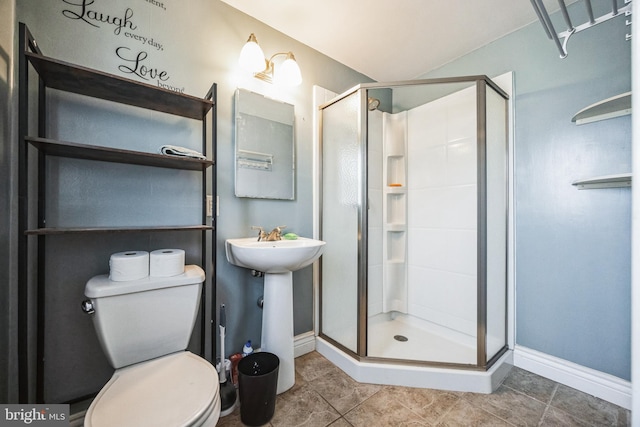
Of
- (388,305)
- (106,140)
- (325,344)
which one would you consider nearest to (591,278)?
(388,305)

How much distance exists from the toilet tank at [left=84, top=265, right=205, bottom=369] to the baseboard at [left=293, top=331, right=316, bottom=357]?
0.90m

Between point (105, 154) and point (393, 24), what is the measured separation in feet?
6.29

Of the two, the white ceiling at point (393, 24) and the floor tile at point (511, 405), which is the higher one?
the white ceiling at point (393, 24)

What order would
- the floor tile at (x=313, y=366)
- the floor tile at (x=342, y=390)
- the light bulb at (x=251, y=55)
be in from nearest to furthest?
the floor tile at (x=342, y=390), the light bulb at (x=251, y=55), the floor tile at (x=313, y=366)

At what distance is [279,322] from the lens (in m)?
1.48

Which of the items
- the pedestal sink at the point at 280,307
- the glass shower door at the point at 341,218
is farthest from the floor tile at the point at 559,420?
the pedestal sink at the point at 280,307

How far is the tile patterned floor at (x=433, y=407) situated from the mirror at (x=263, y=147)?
1.23 m

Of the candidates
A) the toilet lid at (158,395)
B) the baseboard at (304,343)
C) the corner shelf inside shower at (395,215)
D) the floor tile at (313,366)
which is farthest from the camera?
the corner shelf inside shower at (395,215)

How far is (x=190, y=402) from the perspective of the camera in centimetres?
86

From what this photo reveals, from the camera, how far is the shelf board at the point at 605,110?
1319 millimetres

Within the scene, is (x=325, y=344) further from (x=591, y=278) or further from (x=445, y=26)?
(x=445, y=26)

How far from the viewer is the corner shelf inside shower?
233 cm

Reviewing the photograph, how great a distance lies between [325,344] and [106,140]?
1816 mm

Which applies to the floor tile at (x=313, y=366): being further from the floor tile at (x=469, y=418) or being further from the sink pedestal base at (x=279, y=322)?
the floor tile at (x=469, y=418)
